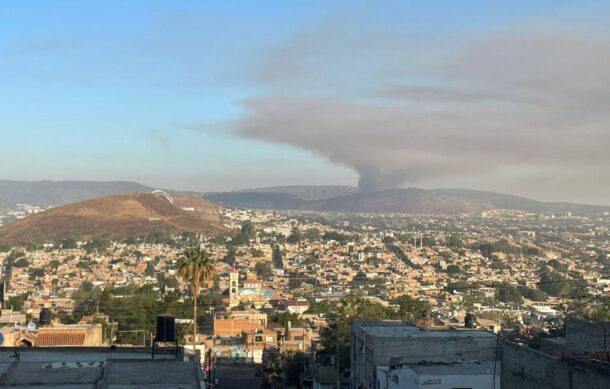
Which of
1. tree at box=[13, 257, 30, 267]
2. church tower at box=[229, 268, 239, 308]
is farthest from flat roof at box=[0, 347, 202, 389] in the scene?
tree at box=[13, 257, 30, 267]

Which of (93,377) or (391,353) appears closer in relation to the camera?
(93,377)

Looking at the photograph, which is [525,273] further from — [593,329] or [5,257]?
[593,329]

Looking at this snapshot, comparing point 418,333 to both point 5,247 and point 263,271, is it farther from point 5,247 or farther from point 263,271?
point 5,247

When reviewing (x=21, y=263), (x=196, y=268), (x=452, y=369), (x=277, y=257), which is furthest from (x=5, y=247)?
(x=452, y=369)

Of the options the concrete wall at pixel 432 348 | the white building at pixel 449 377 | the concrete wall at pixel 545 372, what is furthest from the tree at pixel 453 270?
the concrete wall at pixel 545 372

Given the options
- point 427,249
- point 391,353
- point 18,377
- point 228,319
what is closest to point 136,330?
point 228,319

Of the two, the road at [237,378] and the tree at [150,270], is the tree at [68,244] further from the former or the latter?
the road at [237,378]

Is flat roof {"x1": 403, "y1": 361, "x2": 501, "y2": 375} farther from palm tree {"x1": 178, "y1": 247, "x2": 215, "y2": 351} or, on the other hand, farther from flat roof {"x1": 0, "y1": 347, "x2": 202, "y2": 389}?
palm tree {"x1": 178, "y1": 247, "x2": 215, "y2": 351}
